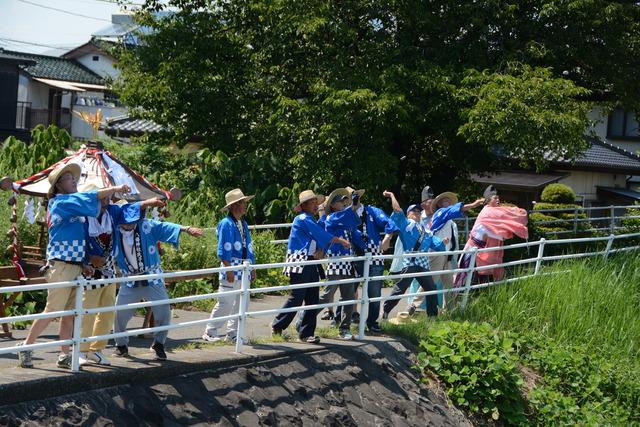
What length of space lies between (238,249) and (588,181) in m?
24.0

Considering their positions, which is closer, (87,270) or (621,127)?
(87,270)

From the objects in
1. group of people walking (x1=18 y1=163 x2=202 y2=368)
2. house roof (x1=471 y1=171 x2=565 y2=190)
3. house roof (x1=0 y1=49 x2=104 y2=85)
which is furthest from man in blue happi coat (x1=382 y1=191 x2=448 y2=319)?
house roof (x1=0 y1=49 x2=104 y2=85)

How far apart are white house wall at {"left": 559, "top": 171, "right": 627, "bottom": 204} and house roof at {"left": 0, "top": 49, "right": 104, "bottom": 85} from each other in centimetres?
2347

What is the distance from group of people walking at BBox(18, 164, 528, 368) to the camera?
7.65 m

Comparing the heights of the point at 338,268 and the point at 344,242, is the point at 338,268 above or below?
below

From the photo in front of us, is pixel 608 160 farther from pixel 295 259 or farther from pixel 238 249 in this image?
pixel 238 249

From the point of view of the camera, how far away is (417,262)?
12.0 meters

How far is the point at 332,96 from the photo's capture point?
17.1 metres

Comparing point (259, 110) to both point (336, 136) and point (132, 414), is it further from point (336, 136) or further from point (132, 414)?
point (132, 414)

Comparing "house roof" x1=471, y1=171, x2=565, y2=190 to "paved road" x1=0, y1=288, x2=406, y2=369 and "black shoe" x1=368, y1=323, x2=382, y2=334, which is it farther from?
"black shoe" x1=368, y1=323, x2=382, y2=334

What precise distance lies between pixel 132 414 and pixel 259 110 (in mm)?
13524

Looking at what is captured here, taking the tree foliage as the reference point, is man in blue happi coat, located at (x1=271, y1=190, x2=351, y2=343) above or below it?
below

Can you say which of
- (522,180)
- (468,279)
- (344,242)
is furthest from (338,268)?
(522,180)

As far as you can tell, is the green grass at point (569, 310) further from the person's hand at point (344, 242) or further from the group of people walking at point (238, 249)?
the person's hand at point (344, 242)
